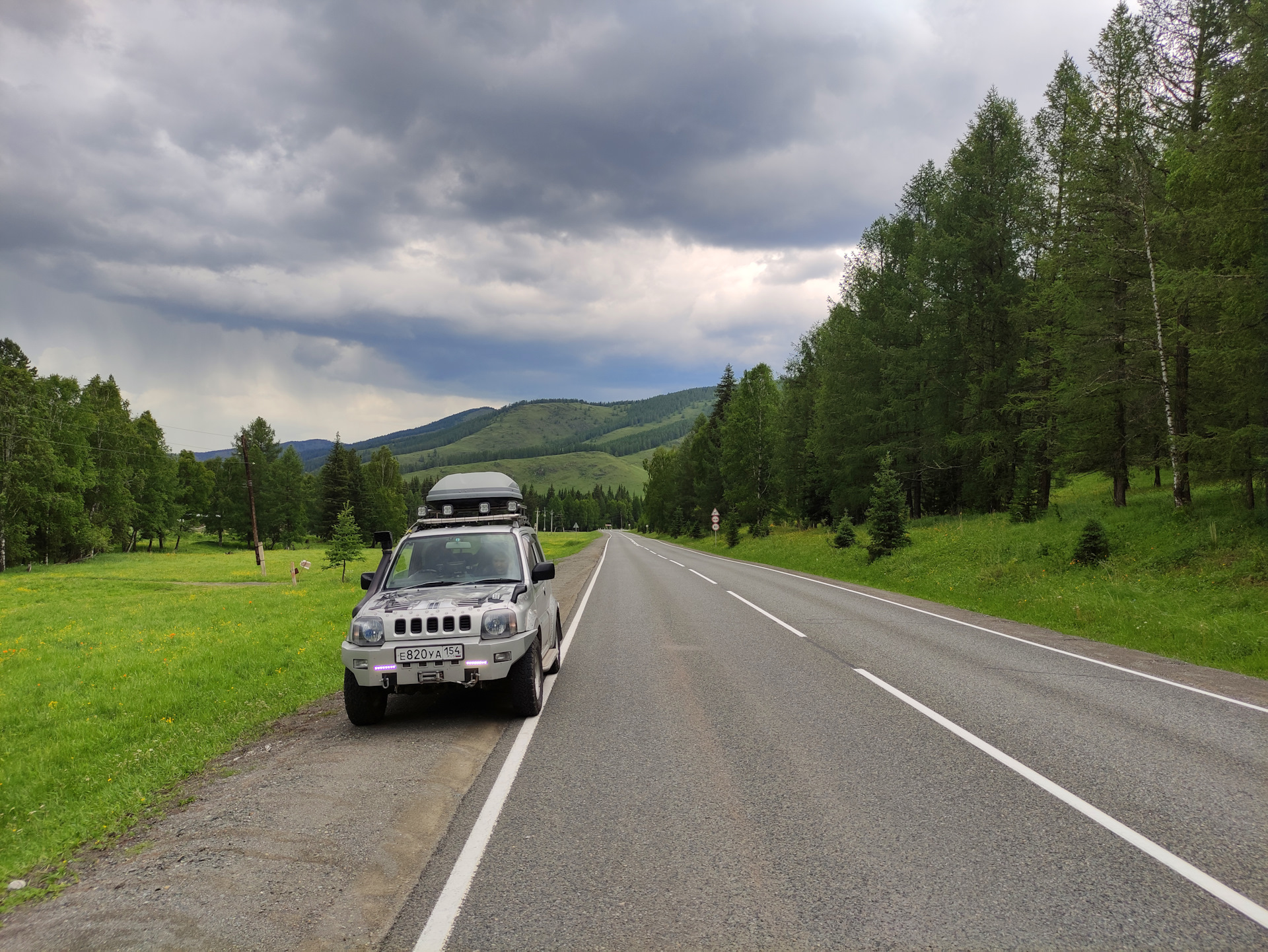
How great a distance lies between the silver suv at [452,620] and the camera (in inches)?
240

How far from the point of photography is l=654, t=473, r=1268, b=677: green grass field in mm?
10852

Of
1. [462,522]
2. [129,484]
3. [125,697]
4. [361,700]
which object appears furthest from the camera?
[129,484]

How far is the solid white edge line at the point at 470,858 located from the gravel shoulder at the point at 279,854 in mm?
207

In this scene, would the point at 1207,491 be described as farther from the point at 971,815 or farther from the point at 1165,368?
the point at 971,815

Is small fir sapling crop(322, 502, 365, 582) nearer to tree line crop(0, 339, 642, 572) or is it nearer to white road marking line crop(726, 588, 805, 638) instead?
tree line crop(0, 339, 642, 572)

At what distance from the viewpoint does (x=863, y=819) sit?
423cm

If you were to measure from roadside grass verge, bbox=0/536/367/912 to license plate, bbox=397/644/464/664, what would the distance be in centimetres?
206

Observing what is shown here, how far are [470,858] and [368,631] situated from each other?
9.70ft

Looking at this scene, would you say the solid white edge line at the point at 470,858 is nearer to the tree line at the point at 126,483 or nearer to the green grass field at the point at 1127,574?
the green grass field at the point at 1127,574

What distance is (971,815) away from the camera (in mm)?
4270

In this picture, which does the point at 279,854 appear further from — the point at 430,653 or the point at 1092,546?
the point at 1092,546

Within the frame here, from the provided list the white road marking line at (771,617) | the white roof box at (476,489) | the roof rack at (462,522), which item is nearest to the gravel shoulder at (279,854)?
the roof rack at (462,522)

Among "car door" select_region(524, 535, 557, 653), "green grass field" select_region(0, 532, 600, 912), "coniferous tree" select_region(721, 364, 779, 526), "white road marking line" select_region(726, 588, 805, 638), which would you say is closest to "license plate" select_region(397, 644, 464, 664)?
"car door" select_region(524, 535, 557, 653)

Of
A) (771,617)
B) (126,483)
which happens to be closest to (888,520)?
(771,617)
